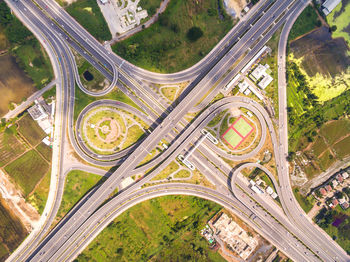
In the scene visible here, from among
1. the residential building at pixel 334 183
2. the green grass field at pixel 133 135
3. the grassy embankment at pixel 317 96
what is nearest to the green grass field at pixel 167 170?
the green grass field at pixel 133 135

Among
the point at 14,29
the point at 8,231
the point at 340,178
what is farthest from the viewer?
the point at 340,178

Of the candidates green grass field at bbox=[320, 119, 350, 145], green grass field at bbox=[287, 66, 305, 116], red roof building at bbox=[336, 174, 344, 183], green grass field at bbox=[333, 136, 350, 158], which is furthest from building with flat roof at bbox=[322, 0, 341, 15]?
red roof building at bbox=[336, 174, 344, 183]

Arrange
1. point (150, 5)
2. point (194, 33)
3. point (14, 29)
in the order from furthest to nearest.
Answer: point (150, 5)
point (194, 33)
point (14, 29)

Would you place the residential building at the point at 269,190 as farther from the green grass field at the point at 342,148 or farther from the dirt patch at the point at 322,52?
the dirt patch at the point at 322,52

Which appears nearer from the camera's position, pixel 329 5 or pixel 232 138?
pixel 232 138

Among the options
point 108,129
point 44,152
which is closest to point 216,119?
point 108,129

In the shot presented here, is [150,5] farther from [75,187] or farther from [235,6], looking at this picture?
[75,187]

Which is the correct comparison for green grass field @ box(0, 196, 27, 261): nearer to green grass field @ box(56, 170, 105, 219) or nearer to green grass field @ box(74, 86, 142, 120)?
green grass field @ box(56, 170, 105, 219)
